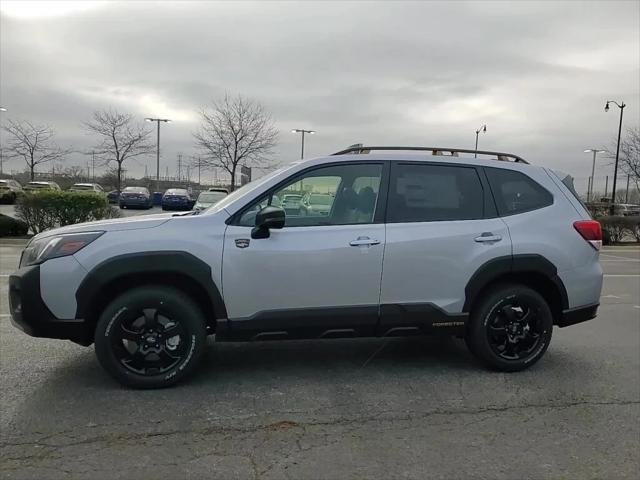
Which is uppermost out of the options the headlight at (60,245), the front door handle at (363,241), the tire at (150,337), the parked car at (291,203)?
the parked car at (291,203)

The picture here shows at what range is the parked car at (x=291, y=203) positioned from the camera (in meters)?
4.28

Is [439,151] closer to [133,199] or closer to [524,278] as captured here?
[524,278]

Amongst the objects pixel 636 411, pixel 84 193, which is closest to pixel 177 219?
pixel 636 411

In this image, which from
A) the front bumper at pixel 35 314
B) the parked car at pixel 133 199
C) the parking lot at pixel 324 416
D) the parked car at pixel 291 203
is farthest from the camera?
the parked car at pixel 133 199

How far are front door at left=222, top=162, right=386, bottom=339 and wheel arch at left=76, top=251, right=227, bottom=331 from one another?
5.8 inches

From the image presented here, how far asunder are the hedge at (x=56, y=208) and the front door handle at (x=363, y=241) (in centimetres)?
1289

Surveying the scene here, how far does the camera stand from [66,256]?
3.86 meters

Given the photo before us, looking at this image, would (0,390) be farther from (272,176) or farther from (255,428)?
(272,176)

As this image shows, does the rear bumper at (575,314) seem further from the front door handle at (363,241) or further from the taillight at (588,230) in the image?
the front door handle at (363,241)

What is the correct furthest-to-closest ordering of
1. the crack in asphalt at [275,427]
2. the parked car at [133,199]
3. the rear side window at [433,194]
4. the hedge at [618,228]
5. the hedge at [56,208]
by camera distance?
the parked car at [133,199], the hedge at [618,228], the hedge at [56,208], the rear side window at [433,194], the crack in asphalt at [275,427]

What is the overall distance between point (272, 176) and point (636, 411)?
129 inches

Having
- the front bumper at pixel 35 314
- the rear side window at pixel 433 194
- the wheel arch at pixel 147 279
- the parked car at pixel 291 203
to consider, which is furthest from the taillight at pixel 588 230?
the front bumper at pixel 35 314

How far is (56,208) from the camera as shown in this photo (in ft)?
49.9

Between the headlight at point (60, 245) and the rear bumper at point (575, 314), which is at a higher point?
the headlight at point (60, 245)
